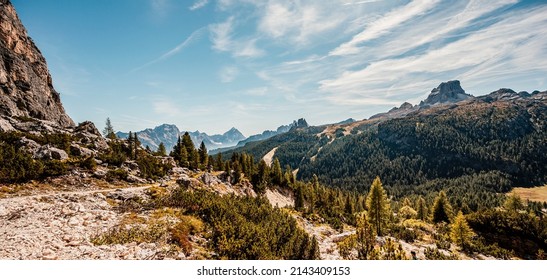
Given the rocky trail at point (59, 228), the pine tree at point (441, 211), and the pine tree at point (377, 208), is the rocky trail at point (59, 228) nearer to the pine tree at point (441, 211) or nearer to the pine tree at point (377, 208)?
the pine tree at point (377, 208)

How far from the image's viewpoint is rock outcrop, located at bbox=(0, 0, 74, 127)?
6562 cm

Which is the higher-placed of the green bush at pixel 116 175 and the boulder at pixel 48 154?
the boulder at pixel 48 154

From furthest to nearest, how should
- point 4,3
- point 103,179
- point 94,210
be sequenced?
point 4,3
point 103,179
point 94,210

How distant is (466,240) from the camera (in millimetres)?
43656

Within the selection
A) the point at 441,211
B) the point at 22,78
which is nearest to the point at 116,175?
the point at 22,78

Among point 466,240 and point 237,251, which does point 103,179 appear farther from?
point 466,240

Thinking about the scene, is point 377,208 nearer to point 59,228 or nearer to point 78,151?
point 59,228

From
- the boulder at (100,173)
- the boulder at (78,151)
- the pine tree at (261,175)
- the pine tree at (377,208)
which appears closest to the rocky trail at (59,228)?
the boulder at (100,173)

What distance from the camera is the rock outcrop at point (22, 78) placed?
65.6 metres

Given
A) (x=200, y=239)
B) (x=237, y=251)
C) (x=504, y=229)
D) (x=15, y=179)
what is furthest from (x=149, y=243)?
Answer: (x=504, y=229)

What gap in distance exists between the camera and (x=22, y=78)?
241ft

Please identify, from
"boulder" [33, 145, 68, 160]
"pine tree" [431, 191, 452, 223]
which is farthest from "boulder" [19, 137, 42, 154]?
"pine tree" [431, 191, 452, 223]

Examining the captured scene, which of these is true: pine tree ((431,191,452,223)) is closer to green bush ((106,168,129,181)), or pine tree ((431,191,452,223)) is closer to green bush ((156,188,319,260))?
green bush ((156,188,319,260))

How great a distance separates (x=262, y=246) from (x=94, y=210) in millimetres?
14395
